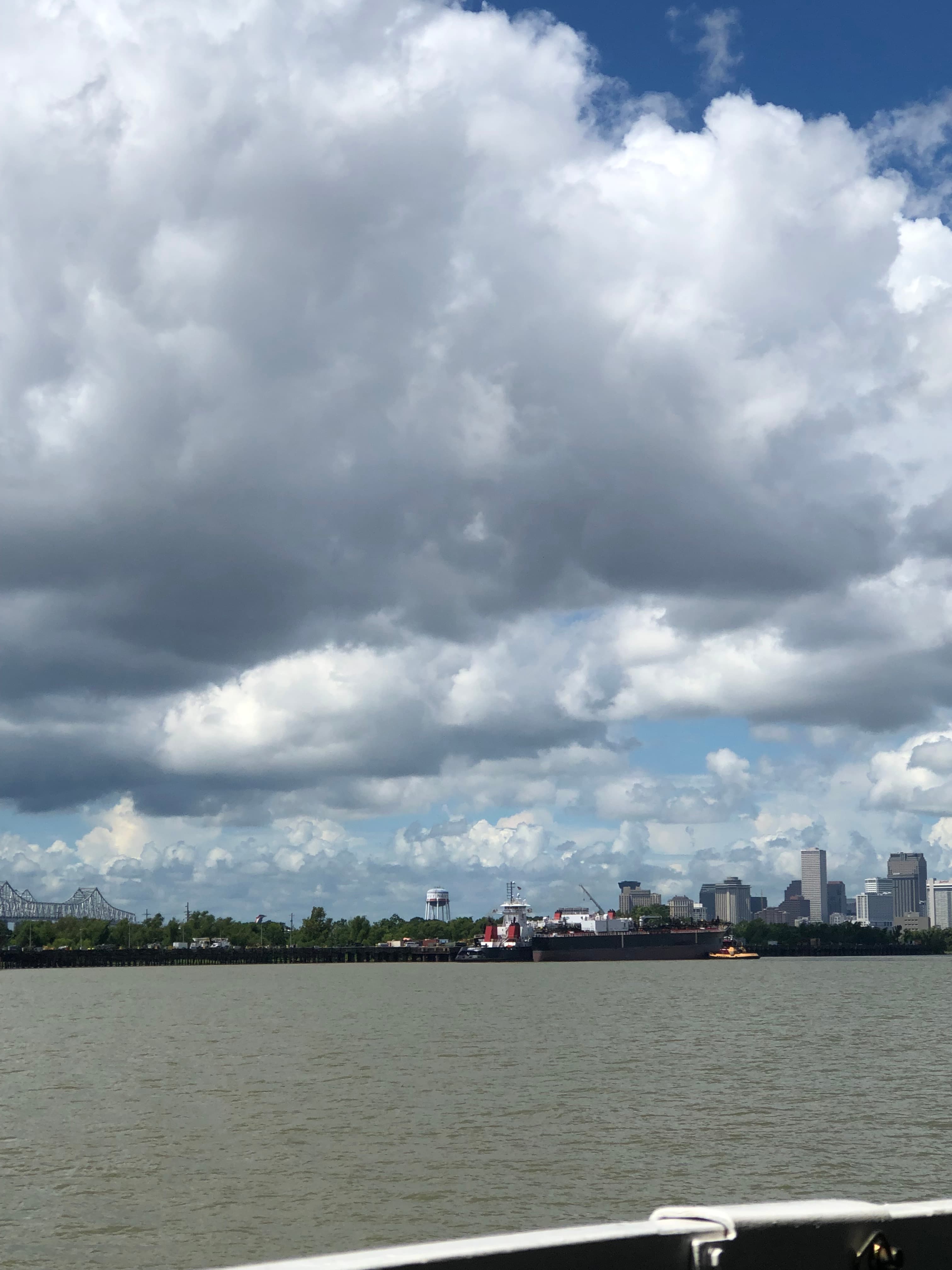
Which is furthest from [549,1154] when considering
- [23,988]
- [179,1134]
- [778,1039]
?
[23,988]

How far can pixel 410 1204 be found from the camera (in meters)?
25.4

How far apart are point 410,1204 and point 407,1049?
109 ft

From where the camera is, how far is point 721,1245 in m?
5.82

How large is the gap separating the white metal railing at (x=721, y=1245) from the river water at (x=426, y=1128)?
713 inches

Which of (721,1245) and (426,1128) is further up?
(721,1245)

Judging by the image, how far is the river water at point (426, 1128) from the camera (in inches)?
963

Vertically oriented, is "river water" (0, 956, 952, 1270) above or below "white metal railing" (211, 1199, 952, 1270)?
below

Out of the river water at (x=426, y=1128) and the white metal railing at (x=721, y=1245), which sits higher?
the white metal railing at (x=721, y=1245)

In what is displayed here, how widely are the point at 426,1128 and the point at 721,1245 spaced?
30837 mm

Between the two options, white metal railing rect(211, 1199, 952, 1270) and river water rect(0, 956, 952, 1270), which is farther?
river water rect(0, 956, 952, 1270)

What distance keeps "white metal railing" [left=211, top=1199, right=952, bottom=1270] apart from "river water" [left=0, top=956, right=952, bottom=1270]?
59.4 feet

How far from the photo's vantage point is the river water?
24.5 metres

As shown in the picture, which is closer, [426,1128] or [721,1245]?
[721,1245]

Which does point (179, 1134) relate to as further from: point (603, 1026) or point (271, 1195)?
point (603, 1026)
